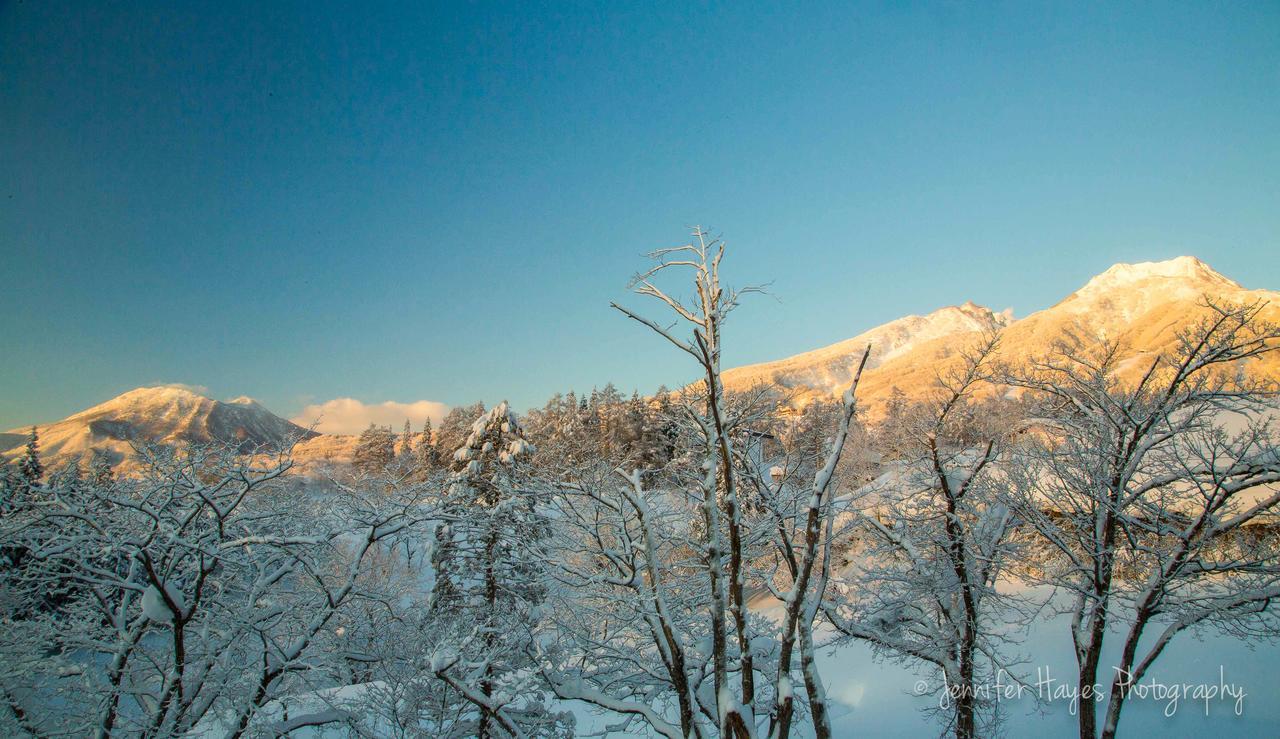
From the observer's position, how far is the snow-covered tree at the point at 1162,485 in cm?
796

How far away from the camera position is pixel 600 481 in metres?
7.40

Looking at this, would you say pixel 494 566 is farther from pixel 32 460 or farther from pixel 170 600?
pixel 32 460

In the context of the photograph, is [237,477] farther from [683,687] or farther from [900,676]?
[900,676]

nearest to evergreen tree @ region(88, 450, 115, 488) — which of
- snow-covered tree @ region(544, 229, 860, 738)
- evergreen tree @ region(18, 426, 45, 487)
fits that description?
snow-covered tree @ region(544, 229, 860, 738)

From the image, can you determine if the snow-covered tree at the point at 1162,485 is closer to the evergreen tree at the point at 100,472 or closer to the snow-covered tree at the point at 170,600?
the snow-covered tree at the point at 170,600

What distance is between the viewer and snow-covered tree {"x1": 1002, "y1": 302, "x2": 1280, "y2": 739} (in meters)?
7.96

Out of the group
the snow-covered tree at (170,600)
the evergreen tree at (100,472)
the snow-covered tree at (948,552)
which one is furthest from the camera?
the evergreen tree at (100,472)

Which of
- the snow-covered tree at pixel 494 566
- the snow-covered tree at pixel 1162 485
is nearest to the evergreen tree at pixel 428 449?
the snow-covered tree at pixel 494 566

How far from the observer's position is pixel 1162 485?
830cm

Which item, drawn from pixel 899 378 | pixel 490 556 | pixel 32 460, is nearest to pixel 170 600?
pixel 490 556

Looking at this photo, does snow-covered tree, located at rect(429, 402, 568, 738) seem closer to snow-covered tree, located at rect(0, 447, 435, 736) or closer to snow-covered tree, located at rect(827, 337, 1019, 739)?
snow-covered tree, located at rect(0, 447, 435, 736)

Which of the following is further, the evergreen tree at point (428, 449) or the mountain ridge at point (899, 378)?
the evergreen tree at point (428, 449)

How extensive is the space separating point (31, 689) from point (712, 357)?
12.0 meters

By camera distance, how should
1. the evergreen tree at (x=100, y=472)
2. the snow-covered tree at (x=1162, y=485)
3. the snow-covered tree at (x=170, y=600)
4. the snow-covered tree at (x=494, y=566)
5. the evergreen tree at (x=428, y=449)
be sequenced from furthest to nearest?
1. the evergreen tree at (x=428, y=449)
2. the snow-covered tree at (x=494, y=566)
3. the evergreen tree at (x=100, y=472)
4. the snow-covered tree at (x=1162, y=485)
5. the snow-covered tree at (x=170, y=600)
